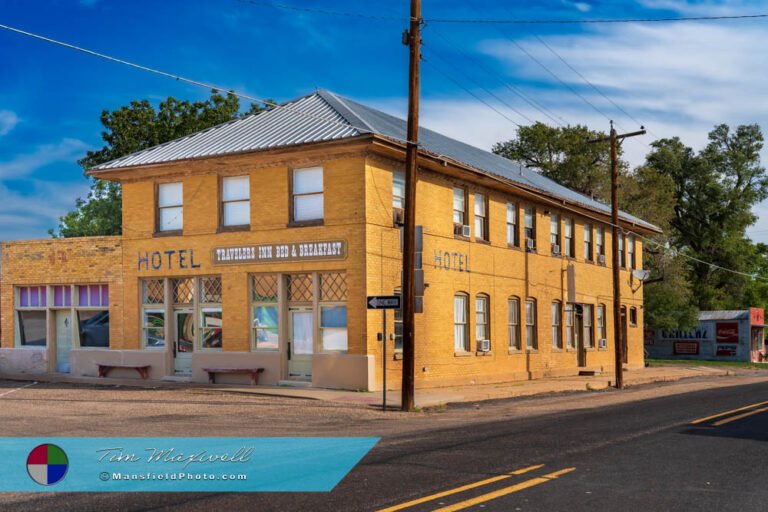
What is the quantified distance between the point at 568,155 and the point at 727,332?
17.6 metres

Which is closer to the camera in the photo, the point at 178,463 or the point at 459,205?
the point at 178,463

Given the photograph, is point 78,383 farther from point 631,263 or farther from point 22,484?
point 631,263

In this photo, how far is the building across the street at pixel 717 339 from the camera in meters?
60.2

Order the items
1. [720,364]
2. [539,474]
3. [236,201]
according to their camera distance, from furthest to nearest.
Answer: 1. [720,364]
2. [236,201]
3. [539,474]

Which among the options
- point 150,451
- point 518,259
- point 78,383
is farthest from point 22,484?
point 518,259

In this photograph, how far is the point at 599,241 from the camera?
129 feet

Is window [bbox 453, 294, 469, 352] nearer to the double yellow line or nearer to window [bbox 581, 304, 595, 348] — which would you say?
window [bbox 581, 304, 595, 348]

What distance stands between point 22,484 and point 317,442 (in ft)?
15.5

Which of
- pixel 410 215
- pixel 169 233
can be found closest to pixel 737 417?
pixel 410 215

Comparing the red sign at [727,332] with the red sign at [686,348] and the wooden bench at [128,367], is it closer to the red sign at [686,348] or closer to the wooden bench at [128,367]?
the red sign at [686,348]

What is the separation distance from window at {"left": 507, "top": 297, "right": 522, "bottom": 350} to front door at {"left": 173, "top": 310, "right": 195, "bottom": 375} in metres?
11.7

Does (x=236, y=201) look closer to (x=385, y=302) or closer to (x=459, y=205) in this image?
(x=459, y=205)

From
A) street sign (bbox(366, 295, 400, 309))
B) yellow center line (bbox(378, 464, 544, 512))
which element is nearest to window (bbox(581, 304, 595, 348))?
street sign (bbox(366, 295, 400, 309))

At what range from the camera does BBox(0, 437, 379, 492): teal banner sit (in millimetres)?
9461
